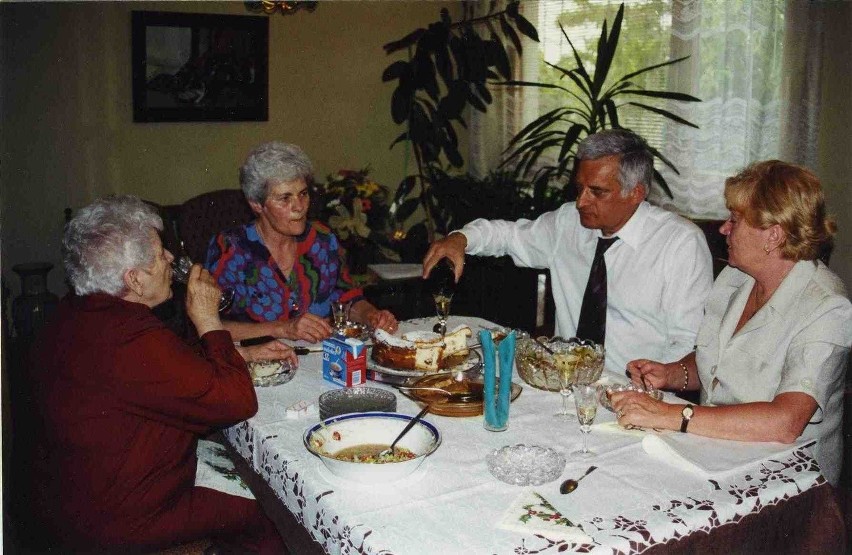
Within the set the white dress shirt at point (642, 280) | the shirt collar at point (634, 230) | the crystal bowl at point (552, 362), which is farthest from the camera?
the shirt collar at point (634, 230)

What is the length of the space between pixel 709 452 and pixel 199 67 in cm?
425

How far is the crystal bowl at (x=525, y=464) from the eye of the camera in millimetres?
1557

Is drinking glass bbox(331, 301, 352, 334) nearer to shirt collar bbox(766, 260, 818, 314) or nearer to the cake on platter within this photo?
the cake on platter

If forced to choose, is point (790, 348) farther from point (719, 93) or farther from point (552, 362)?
point (719, 93)

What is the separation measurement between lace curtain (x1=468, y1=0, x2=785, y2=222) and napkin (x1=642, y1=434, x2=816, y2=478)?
9.06ft

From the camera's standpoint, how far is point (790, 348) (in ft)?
6.18

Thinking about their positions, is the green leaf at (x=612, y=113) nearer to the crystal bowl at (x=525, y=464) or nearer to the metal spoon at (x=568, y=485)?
the crystal bowl at (x=525, y=464)

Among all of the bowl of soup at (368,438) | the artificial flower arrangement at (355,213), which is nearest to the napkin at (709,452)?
the bowl of soup at (368,438)

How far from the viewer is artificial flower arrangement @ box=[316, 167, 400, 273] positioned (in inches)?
162

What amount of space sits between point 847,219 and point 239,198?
9.88ft

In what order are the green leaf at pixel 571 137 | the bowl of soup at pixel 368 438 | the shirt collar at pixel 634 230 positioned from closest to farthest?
1. the bowl of soup at pixel 368 438
2. the shirt collar at pixel 634 230
3. the green leaf at pixel 571 137

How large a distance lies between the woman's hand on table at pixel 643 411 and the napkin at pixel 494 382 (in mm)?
256

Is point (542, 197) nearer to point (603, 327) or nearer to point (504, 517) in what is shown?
point (603, 327)

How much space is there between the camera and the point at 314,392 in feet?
6.84
